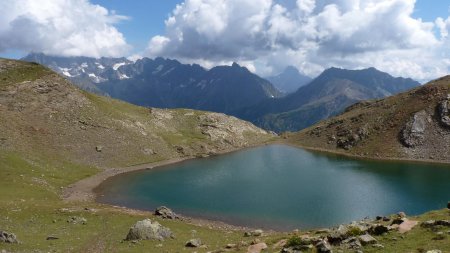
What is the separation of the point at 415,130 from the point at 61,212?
489 feet

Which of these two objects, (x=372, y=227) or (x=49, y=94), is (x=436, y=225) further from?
(x=49, y=94)

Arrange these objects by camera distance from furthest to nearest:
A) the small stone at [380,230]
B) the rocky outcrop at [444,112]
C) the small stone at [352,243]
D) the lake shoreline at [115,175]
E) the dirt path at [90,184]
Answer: the rocky outcrop at [444,112]
the dirt path at [90,184]
the lake shoreline at [115,175]
the small stone at [380,230]
the small stone at [352,243]

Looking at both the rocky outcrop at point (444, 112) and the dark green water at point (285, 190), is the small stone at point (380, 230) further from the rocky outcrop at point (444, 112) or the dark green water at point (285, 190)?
the rocky outcrop at point (444, 112)

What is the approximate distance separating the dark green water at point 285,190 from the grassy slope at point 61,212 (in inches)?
542

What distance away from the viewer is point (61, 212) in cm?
6431

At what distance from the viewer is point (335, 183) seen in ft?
372

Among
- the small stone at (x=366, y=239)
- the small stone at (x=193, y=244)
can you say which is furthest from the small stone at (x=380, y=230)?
the small stone at (x=193, y=244)

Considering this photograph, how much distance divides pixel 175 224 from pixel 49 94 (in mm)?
107285

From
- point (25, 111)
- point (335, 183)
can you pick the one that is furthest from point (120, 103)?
point (335, 183)

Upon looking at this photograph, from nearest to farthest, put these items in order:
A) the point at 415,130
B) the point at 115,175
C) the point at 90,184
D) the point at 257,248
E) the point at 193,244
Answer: the point at 257,248
the point at 193,244
the point at 90,184
the point at 115,175
the point at 415,130

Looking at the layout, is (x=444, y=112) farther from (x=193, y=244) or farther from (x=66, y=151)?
(x=193, y=244)

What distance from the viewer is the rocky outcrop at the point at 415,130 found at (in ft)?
545

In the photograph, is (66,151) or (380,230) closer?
(380,230)

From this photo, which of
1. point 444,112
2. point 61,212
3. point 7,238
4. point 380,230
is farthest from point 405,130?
point 7,238
